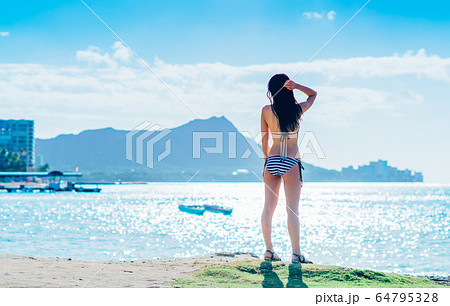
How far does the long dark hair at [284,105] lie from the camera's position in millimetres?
7152

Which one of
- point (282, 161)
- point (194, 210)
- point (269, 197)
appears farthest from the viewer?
point (194, 210)

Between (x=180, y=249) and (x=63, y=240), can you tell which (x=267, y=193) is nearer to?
(x=180, y=249)

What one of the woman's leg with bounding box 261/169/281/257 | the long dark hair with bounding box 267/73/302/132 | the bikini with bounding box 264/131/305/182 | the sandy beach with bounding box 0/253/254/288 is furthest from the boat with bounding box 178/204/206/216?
the long dark hair with bounding box 267/73/302/132

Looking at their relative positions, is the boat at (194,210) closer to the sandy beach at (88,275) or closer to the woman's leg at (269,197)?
the sandy beach at (88,275)

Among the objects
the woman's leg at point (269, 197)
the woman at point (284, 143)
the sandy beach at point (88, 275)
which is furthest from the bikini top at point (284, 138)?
the sandy beach at point (88, 275)

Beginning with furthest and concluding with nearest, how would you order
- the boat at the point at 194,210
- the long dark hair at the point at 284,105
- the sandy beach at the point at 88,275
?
the boat at the point at 194,210 < the long dark hair at the point at 284,105 < the sandy beach at the point at 88,275

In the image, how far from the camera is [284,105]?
717cm

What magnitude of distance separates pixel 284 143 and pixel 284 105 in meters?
0.57

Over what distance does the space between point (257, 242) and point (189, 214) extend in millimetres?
40997

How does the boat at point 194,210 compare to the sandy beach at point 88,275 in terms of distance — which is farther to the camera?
the boat at point 194,210

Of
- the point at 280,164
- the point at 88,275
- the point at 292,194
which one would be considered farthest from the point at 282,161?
the point at 88,275

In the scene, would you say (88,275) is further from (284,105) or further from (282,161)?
(284,105)

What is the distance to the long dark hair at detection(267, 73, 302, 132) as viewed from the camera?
7.15 m

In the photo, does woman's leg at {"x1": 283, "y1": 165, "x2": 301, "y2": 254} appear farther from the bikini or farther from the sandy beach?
the sandy beach
